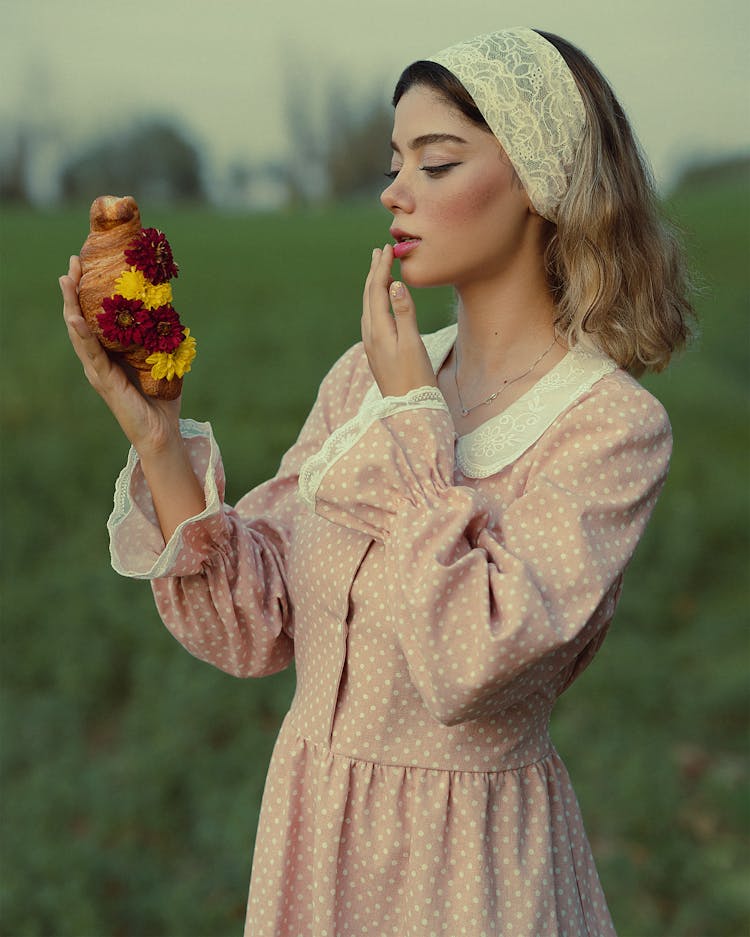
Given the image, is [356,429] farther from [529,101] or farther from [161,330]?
[529,101]

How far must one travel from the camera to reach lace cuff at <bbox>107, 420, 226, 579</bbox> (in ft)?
6.94

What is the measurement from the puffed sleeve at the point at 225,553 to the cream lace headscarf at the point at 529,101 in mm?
513

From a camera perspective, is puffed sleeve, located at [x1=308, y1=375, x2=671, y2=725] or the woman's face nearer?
puffed sleeve, located at [x1=308, y1=375, x2=671, y2=725]

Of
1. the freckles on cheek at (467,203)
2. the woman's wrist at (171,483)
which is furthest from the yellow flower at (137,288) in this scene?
the freckles on cheek at (467,203)

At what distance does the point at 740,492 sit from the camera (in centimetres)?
667

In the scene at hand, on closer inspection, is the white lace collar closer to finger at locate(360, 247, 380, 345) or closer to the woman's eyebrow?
finger at locate(360, 247, 380, 345)

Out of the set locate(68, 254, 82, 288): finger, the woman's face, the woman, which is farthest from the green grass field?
locate(68, 254, 82, 288): finger

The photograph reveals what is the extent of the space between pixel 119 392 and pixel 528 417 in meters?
0.66

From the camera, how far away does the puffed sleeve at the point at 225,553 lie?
84.4 inches

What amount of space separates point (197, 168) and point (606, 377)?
27.0 ft

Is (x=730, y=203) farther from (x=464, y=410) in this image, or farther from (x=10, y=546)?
(x=464, y=410)

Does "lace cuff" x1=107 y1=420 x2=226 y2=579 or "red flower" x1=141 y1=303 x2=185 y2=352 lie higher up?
"red flower" x1=141 y1=303 x2=185 y2=352

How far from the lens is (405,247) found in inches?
83.0

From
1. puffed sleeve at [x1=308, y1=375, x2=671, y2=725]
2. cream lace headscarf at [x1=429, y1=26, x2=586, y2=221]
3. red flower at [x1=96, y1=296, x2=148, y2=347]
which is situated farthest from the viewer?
cream lace headscarf at [x1=429, y1=26, x2=586, y2=221]
